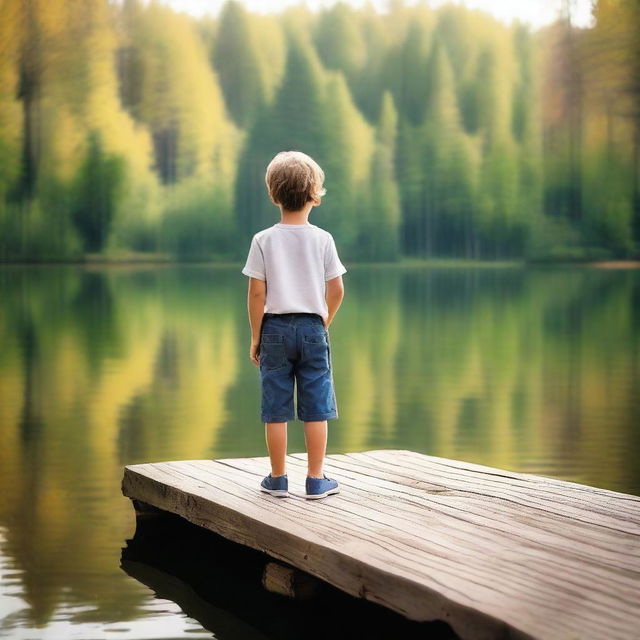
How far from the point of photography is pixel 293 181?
3.48 m

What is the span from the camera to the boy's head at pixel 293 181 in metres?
3.48

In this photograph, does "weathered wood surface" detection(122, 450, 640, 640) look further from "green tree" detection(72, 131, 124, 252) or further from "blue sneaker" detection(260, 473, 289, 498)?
"green tree" detection(72, 131, 124, 252)

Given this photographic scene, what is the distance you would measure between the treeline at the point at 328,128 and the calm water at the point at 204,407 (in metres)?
15.5

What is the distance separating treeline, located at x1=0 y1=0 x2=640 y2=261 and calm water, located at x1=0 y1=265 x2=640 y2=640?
51.0ft

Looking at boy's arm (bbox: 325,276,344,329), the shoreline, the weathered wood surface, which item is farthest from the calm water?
the shoreline

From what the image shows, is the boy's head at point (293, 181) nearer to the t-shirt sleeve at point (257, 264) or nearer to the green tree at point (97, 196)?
the t-shirt sleeve at point (257, 264)

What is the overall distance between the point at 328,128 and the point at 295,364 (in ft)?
124

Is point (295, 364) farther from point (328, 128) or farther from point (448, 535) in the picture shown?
point (328, 128)

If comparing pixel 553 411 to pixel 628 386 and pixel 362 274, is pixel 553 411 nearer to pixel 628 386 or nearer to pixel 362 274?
pixel 628 386

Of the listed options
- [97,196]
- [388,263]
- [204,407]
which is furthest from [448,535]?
[97,196]

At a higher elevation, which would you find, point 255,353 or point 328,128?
point 328,128

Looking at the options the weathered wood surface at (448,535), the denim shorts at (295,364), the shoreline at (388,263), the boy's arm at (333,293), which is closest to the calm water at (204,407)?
the weathered wood surface at (448,535)

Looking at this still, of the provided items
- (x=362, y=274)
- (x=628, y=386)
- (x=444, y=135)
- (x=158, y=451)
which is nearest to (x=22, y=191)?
(x=362, y=274)

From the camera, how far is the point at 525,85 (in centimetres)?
4253
